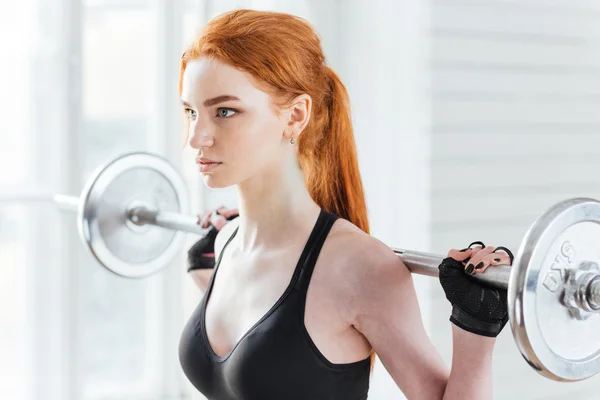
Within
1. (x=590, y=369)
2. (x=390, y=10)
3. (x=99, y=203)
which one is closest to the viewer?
(x=590, y=369)

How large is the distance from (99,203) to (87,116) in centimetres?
102

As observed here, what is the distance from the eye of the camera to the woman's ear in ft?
4.19

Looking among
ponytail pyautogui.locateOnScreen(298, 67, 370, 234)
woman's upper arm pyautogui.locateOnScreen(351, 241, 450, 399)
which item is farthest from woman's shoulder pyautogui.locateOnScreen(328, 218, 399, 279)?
ponytail pyautogui.locateOnScreen(298, 67, 370, 234)

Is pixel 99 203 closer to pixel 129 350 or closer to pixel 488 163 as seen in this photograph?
pixel 129 350

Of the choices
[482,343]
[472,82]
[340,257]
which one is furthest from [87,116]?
[482,343]

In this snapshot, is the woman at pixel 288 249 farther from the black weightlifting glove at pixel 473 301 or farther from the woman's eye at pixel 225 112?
the black weightlifting glove at pixel 473 301

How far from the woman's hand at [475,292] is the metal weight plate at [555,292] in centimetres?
9

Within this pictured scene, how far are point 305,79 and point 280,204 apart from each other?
0.68ft

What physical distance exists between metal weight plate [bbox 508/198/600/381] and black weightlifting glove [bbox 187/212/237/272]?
82 cm

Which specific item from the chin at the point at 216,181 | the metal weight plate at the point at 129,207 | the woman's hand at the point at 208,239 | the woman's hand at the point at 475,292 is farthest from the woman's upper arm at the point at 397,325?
the metal weight plate at the point at 129,207

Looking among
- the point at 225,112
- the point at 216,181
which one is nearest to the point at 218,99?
the point at 225,112

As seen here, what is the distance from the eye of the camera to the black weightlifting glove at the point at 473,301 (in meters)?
1.00

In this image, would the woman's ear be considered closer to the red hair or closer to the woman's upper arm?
the red hair

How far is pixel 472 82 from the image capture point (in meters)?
2.56
